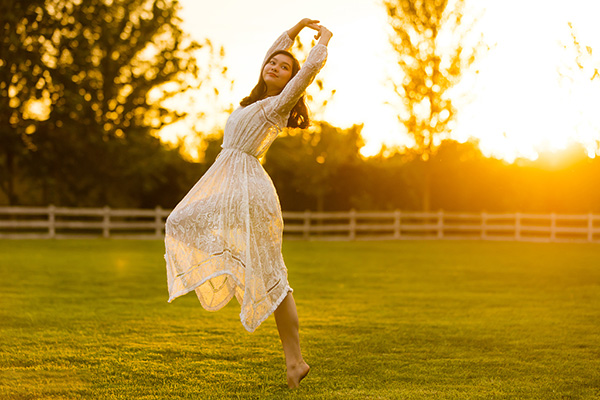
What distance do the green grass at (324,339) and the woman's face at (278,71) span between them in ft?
5.24

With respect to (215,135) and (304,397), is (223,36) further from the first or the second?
(304,397)

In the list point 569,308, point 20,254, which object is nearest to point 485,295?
point 569,308

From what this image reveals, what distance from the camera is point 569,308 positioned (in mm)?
7543

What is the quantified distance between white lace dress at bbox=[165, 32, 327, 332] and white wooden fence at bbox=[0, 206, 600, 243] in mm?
19643

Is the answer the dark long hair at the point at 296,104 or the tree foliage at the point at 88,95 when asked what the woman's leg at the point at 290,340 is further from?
the tree foliage at the point at 88,95

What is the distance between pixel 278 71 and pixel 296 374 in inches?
62.0

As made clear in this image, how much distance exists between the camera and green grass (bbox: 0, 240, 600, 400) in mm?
3891

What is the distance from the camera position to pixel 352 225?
962 inches

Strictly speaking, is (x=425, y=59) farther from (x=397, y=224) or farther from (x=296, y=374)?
→ (x=296, y=374)

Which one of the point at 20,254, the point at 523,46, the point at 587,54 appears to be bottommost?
the point at 20,254

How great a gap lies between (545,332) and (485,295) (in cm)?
284

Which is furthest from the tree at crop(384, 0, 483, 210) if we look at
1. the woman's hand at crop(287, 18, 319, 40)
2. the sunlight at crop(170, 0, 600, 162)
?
the woman's hand at crop(287, 18, 319, 40)

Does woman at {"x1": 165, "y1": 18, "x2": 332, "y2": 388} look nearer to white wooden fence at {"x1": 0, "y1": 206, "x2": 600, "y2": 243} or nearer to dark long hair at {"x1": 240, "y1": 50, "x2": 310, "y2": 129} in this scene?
dark long hair at {"x1": 240, "y1": 50, "x2": 310, "y2": 129}

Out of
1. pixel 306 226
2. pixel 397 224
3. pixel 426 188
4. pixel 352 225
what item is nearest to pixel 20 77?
pixel 306 226
